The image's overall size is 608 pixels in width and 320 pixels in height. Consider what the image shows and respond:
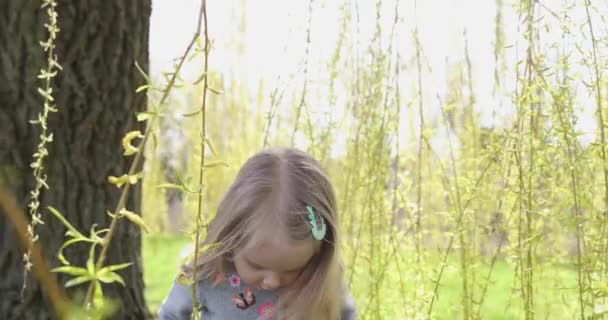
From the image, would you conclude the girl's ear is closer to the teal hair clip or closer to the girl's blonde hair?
the girl's blonde hair

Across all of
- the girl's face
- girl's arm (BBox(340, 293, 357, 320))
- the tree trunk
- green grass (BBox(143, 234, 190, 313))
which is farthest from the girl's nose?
green grass (BBox(143, 234, 190, 313))

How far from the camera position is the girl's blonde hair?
1672 mm

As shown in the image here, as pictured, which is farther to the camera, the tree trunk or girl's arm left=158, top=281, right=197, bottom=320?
the tree trunk

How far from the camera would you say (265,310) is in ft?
6.06

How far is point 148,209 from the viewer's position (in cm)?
561

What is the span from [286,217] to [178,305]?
38cm

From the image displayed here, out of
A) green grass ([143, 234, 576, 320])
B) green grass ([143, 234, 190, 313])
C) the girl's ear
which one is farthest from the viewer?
green grass ([143, 234, 190, 313])

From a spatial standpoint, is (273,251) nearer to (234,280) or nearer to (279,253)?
(279,253)

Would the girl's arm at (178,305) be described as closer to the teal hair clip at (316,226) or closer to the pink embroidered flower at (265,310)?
the pink embroidered flower at (265,310)

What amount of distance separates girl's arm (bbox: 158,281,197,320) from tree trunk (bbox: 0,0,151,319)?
1.15 feet

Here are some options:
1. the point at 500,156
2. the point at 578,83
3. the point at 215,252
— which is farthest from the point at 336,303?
the point at 578,83

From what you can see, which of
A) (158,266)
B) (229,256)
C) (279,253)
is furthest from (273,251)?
(158,266)

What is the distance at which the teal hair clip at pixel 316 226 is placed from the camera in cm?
164

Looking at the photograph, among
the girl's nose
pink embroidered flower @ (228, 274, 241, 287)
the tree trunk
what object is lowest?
pink embroidered flower @ (228, 274, 241, 287)
